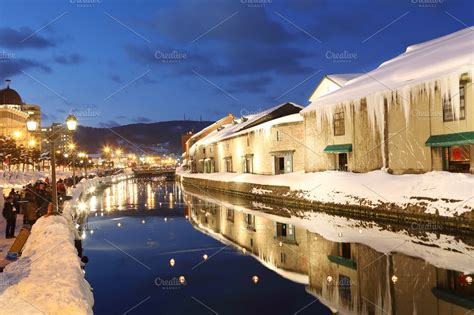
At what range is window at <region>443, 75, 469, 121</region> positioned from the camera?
2114cm

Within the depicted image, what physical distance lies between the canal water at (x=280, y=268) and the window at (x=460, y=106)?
6931 millimetres

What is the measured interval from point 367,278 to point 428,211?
29.9 feet

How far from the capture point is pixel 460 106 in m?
21.4

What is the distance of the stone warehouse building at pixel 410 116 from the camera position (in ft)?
69.4

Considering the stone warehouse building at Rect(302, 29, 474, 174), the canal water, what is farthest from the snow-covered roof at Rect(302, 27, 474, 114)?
the canal water

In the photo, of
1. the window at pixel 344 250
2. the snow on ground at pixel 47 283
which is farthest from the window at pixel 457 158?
the snow on ground at pixel 47 283

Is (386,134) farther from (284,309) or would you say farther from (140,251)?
(284,309)

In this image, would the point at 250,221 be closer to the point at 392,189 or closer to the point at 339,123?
the point at 392,189

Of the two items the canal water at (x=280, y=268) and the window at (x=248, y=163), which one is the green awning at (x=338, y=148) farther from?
the window at (x=248, y=163)

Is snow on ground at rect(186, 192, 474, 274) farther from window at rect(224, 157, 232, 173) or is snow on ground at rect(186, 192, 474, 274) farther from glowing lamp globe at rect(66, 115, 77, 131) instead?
window at rect(224, 157, 232, 173)

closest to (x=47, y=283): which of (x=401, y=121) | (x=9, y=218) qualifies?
(x=9, y=218)

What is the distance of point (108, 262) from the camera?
43.3 feet

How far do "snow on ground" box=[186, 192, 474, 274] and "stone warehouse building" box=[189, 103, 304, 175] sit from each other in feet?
54.1

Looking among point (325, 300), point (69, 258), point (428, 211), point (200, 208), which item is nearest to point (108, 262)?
point (69, 258)
